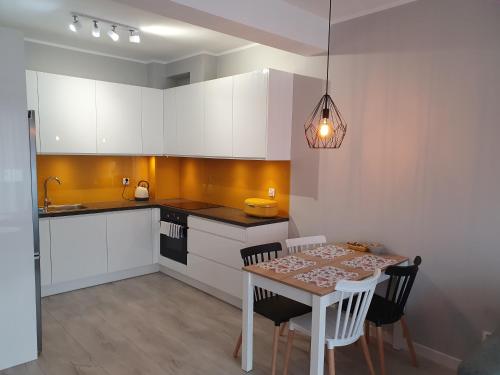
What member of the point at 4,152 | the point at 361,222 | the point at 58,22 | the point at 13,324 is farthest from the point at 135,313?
the point at 58,22

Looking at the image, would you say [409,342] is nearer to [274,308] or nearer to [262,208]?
[274,308]

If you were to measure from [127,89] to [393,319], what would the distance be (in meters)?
3.65

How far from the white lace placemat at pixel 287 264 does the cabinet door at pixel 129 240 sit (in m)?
2.26

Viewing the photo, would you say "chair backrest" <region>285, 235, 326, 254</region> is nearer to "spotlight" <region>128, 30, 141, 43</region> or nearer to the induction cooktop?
the induction cooktop

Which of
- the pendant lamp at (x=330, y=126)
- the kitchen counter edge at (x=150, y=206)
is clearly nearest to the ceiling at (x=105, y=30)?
the pendant lamp at (x=330, y=126)

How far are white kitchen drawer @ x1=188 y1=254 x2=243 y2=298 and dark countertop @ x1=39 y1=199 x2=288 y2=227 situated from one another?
0.47 meters

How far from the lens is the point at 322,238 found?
126 inches

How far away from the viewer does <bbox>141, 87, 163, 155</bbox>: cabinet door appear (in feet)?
14.9

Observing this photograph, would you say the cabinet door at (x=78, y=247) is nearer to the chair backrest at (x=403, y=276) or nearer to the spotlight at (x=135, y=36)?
the spotlight at (x=135, y=36)

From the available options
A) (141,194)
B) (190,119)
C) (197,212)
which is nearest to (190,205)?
(197,212)

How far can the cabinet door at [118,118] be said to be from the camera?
13.8ft

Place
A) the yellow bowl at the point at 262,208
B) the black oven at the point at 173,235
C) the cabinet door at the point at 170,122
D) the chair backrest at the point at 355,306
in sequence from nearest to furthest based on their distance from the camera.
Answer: the chair backrest at the point at 355,306 < the yellow bowl at the point at 262,208 < the black oven at the point at 173,235 < the cabinet door at the point at 170,122

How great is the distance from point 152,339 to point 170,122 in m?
2.54

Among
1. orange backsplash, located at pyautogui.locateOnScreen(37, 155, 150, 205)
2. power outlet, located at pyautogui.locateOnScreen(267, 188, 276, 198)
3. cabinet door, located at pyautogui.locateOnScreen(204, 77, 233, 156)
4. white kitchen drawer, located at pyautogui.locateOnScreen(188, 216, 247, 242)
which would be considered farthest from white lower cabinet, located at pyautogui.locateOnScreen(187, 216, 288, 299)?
orange backsplash, located at pyautogui.locateOnScreen(37, 155, 150, 205)
